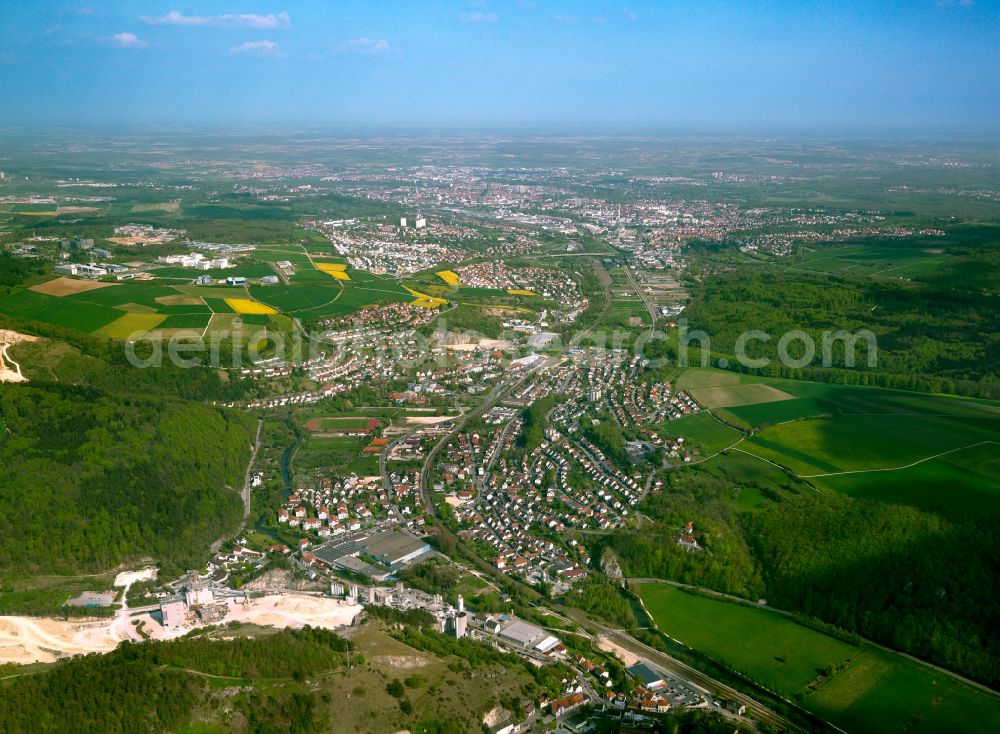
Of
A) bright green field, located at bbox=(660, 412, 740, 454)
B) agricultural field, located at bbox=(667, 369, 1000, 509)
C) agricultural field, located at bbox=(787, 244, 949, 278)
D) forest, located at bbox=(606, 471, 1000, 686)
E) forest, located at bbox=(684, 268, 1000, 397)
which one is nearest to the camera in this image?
forest, located at bbox=(606, 471, 1000, 686)

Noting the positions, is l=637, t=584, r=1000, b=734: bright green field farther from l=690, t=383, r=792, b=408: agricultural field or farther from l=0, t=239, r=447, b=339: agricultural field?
l=0, t=239, r=447, b=339: agricultural field

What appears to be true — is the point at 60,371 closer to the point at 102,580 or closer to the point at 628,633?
the point at 102,580

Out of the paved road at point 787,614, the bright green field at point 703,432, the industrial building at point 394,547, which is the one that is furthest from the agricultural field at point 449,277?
the paved road at point 787,614

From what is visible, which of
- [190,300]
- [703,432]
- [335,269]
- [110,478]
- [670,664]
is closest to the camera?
[670,664]

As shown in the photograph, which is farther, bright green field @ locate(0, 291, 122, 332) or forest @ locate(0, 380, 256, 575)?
bright green field @ locate(0, 291, 122, 332)

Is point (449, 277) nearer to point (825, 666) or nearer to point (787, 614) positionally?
point (787, 614)

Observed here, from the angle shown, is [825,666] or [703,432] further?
[703,432]

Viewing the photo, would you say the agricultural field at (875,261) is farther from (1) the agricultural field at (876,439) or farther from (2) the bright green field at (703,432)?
(2) the bright green field at (703,432)

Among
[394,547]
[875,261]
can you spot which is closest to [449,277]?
[875,261]

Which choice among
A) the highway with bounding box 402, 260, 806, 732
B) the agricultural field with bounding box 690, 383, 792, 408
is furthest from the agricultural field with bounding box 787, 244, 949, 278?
the highway with bounding box 402, 260, 806, 732
